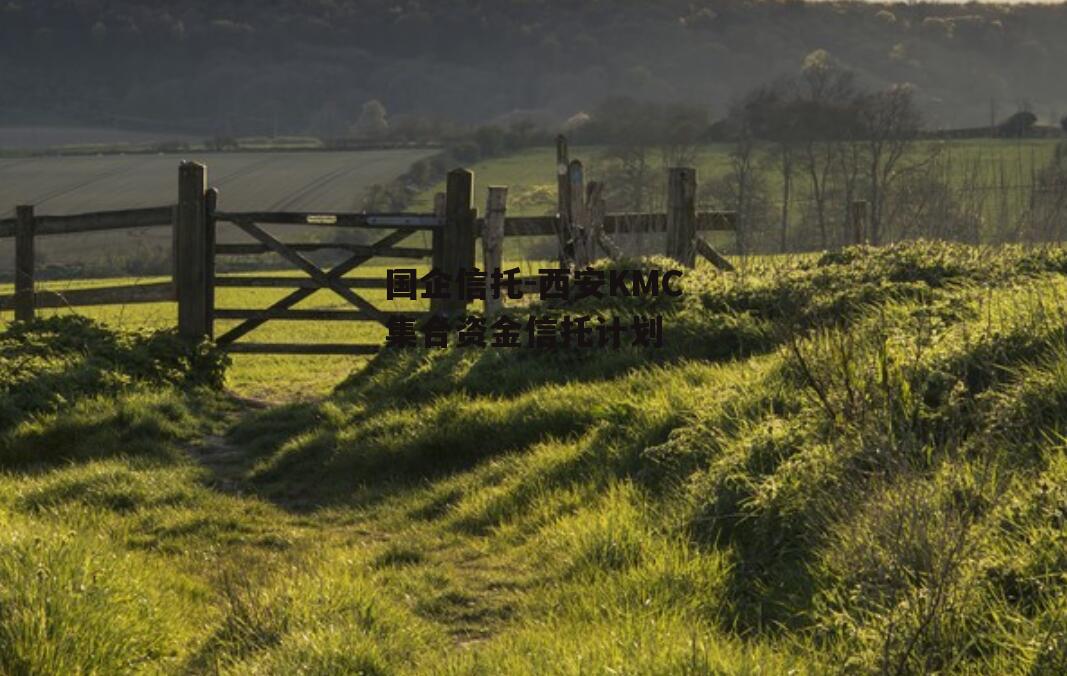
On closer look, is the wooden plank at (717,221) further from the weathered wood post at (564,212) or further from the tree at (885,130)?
the tree at (885,130)

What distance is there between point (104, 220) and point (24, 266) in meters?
1.16

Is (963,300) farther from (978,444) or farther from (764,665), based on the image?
(764,665)

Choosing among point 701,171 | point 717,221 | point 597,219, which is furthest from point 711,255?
point 701,171

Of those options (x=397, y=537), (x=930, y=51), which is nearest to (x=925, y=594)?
(x=397, y=537)

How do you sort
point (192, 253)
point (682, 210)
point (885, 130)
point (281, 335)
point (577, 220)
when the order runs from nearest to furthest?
1. point (192, 253)
2. point (577, 220)
3. point (682, 210)
4. point (281, 335)
5. point (885, 130)

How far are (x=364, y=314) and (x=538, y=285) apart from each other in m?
A: 2.18

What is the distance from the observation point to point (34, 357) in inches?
450

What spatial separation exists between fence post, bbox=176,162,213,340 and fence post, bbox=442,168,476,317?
9.55 ft

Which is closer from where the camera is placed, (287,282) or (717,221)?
(287,282)

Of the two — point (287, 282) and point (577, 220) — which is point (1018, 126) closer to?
point (577, 220)

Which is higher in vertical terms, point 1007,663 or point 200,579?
point 1007,663

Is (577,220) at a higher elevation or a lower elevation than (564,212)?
lower

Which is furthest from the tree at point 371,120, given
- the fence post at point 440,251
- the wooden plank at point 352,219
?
the fence post at point 440,251

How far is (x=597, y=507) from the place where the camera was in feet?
22.6
